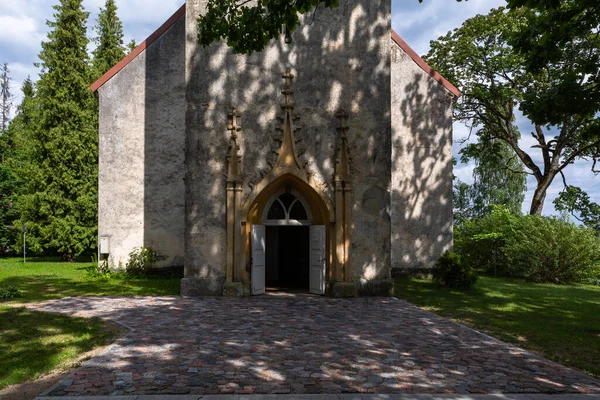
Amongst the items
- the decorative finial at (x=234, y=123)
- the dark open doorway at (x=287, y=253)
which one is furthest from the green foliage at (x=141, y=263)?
the decorative finial at (x=234, y=123)

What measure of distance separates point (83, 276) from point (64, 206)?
32.2 ft

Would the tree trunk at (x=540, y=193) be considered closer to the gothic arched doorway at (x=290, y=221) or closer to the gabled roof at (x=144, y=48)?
the gabled roof at (x=144, y=48)

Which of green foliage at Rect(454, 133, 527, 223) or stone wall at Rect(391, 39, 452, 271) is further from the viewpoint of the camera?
green foliage at Rect(454, 133, 527, 223)

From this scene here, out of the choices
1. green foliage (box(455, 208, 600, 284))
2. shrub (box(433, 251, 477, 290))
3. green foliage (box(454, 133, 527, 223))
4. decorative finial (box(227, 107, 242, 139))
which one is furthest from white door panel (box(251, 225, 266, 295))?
green foliage (box(454, 133, 527, 223))

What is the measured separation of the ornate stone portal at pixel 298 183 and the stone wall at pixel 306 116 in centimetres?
21

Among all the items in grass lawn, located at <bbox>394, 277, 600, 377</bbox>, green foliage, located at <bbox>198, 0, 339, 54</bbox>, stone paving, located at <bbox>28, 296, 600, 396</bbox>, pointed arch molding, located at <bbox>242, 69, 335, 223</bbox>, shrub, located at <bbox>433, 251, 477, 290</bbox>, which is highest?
green foliage, located at <bbox>198, 0, 339, 54</bbox>

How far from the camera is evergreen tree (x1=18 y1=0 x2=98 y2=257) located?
Answer: 78.9 ft

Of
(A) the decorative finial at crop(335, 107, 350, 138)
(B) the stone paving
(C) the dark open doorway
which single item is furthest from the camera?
(C) the dark open doorway

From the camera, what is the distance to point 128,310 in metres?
9.46

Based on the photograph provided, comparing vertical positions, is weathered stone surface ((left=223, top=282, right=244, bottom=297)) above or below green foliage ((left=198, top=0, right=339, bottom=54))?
below

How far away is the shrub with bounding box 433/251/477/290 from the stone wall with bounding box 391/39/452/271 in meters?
3.14

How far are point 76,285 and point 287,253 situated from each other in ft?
25.0

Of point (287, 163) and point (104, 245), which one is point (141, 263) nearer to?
point (104, 245)

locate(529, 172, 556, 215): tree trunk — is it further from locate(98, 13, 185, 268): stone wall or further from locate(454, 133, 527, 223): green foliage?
locate(98, 13, 185, 268): stone wall
